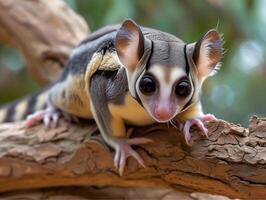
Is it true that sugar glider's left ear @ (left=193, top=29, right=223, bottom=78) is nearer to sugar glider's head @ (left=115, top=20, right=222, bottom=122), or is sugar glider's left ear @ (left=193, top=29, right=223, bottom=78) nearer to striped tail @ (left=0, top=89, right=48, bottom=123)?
sugar glider's head @ (left=115, top=20, right=222, bottom=122)

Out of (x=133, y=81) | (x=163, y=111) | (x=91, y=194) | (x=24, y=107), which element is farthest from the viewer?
(x=24, y=107)

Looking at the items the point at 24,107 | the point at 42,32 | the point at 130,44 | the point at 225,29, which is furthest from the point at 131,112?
the point at 225,29

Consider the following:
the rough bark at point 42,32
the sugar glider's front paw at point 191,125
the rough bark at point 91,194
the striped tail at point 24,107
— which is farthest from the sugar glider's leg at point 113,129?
the rough bark at point 42,32

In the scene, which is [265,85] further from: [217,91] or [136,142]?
[136,142]

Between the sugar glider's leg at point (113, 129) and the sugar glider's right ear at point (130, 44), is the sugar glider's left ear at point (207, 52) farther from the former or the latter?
the sugar glider's leg at point (113, 129)

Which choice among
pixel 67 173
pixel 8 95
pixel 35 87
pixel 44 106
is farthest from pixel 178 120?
pixel 8 95

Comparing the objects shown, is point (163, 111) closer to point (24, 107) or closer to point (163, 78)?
point (163, 78)
